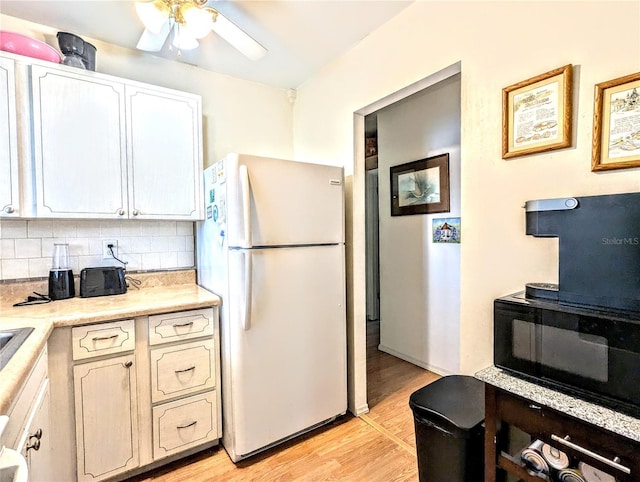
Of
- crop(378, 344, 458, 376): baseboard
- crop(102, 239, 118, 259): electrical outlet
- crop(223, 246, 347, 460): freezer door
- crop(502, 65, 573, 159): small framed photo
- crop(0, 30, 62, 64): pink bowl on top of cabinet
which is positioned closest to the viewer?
crop(502, 65, 573, 159): small framed photo

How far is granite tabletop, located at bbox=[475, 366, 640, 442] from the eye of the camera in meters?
0.80

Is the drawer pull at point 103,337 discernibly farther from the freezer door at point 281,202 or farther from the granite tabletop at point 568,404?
the granite tabletop at point 568,404

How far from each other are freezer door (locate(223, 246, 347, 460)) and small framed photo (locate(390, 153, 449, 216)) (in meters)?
1.19

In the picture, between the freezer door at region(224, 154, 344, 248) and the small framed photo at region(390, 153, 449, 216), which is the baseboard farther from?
the freezer door at region(224, 154, 344, 248)

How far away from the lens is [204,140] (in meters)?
2.42

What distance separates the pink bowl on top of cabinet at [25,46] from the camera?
1.64 metres

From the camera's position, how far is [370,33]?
1971 millimetres

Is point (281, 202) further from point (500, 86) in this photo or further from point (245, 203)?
point (500, 86)

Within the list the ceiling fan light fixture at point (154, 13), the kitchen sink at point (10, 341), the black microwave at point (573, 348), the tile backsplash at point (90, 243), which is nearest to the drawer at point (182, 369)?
the kitchen sink at point (10, 341)

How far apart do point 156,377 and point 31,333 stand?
0.62 metres

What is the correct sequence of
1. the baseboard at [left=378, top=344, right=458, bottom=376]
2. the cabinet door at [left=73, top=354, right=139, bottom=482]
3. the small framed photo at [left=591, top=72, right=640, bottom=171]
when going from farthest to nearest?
the baseboard at [left=378, top=344, right=458, bottom=376], the cabinet door at [left=73, top=354, right=139, bottom=482], the small framed photo at [left=591, top=72, right=640, bottom=171]

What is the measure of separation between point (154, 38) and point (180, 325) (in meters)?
1.49

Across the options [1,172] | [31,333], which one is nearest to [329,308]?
[31,333]

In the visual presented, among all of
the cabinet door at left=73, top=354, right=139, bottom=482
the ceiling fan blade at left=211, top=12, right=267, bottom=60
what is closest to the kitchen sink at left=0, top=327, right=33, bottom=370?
the cabinet door at left=73, top=354, right=139, bottom=482
